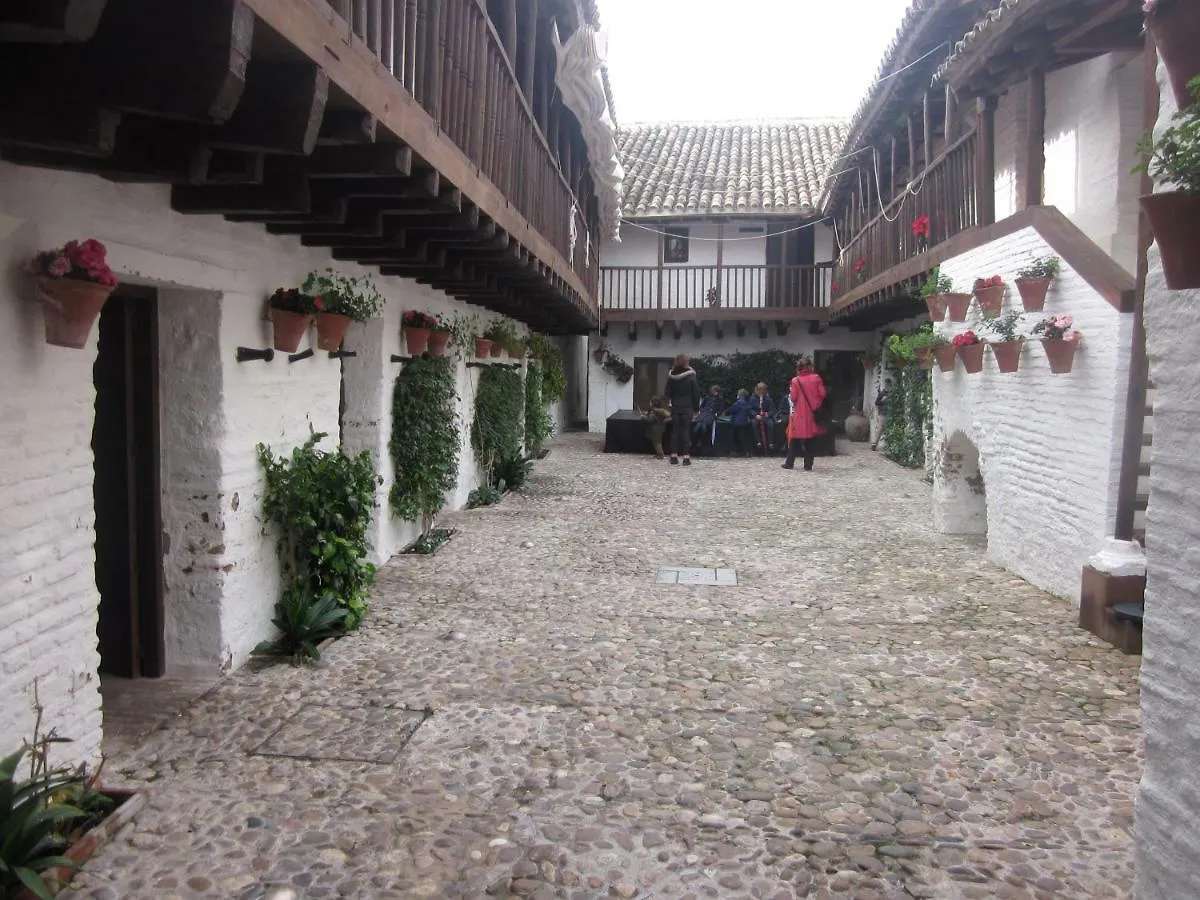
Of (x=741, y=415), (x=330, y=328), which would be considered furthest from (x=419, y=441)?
(x=741, y=415)

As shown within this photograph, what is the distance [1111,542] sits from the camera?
19.5ft

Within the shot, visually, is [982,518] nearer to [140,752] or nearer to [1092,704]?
[1092,704]

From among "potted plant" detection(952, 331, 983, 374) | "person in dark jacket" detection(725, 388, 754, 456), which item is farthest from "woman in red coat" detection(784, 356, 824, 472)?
"potted plant" detection(952, 331, 983, 374)

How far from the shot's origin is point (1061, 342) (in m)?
6.32

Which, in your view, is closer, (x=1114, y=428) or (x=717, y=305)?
(x=1114, y=428)

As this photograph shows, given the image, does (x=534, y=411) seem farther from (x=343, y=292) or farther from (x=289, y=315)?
(x=289, y=315)

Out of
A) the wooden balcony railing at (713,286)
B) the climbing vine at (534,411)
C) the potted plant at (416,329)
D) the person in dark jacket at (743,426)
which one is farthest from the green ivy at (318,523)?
the wooden balcony railing at (713,286)

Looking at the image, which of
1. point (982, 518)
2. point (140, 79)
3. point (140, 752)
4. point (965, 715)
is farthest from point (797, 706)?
point (982, 518)

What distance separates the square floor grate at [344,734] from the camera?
406cm

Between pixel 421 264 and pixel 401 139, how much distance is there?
322 cm

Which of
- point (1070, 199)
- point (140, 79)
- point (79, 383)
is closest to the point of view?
point (140, 79)

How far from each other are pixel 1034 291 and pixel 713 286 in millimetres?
13072

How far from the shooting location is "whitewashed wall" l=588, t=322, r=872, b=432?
20234mm

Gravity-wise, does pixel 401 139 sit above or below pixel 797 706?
above
